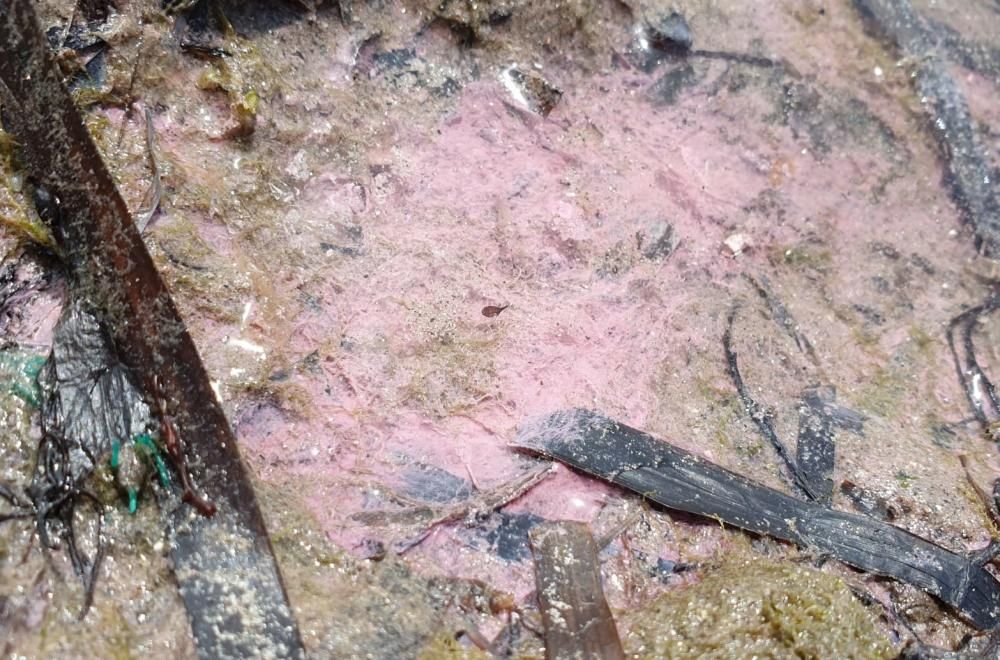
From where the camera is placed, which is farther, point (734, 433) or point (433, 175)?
point (433, 175)

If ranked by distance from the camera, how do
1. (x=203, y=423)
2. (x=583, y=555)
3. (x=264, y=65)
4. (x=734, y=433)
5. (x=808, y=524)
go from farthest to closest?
(x=264, y=65)
(x=734, y=433)
(x=808, y=524)
(x=583, y=555)
(x=203, y=423)

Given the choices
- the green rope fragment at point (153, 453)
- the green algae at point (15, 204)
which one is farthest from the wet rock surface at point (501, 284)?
the green rope fragment at point (153, 453)

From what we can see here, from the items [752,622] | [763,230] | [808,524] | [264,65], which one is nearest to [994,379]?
[763,230]

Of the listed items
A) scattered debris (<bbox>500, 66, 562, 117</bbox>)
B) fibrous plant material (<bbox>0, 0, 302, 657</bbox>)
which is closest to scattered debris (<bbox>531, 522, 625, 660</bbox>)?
fibrous plant material (<bbox>0, 0, 302, 657</bbox>)

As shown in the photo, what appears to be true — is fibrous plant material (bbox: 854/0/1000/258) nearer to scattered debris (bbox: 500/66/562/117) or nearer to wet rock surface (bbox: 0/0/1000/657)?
wet rock surface (bbox: 0/0/1000/657)

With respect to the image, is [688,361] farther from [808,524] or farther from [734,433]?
[808,524]

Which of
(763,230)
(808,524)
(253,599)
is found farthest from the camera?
(763,230)

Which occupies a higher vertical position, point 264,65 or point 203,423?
point 264,65

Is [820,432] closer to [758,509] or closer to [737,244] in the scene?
[758,509]
